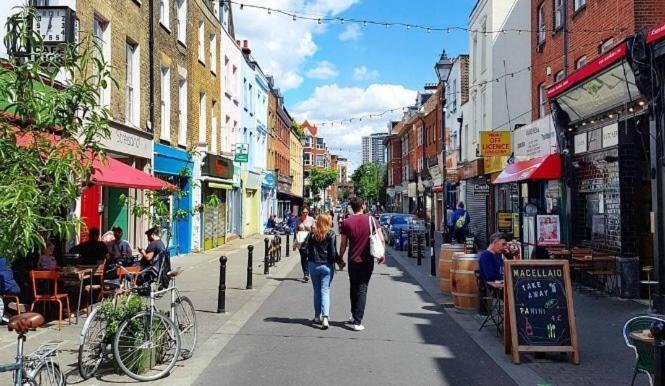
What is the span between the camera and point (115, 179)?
10500 millimetres

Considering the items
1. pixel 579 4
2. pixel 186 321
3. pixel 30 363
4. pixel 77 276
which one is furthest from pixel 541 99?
pixel 30 363

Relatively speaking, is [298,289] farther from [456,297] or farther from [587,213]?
[587,213]

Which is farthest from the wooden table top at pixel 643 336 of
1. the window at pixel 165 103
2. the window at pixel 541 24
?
the window at pixel 165 103

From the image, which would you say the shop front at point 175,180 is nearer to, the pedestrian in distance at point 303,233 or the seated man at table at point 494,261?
the pedestrian in distance at point 303,233

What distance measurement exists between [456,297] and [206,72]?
17.6 m

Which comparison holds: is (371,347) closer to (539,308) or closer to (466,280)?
(539,308)

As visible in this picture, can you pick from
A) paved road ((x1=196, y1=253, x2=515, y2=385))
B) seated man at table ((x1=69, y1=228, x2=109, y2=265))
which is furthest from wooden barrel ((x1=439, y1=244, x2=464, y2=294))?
seated man at table ((x1=69, y1=228, x2=109, y2=265))

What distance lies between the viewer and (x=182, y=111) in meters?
22.6

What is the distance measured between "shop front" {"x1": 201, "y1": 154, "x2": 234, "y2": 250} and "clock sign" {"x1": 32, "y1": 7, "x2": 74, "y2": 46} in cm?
1195

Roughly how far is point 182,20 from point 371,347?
17461 mm

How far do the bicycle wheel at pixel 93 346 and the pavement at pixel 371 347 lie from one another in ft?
0.41

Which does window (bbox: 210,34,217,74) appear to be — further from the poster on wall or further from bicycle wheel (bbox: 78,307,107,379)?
bicycle wheel (bbox: 78,307,107,379)

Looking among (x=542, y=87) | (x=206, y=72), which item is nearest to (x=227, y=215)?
(x=206, y=72)

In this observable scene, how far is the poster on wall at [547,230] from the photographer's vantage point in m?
14.7
